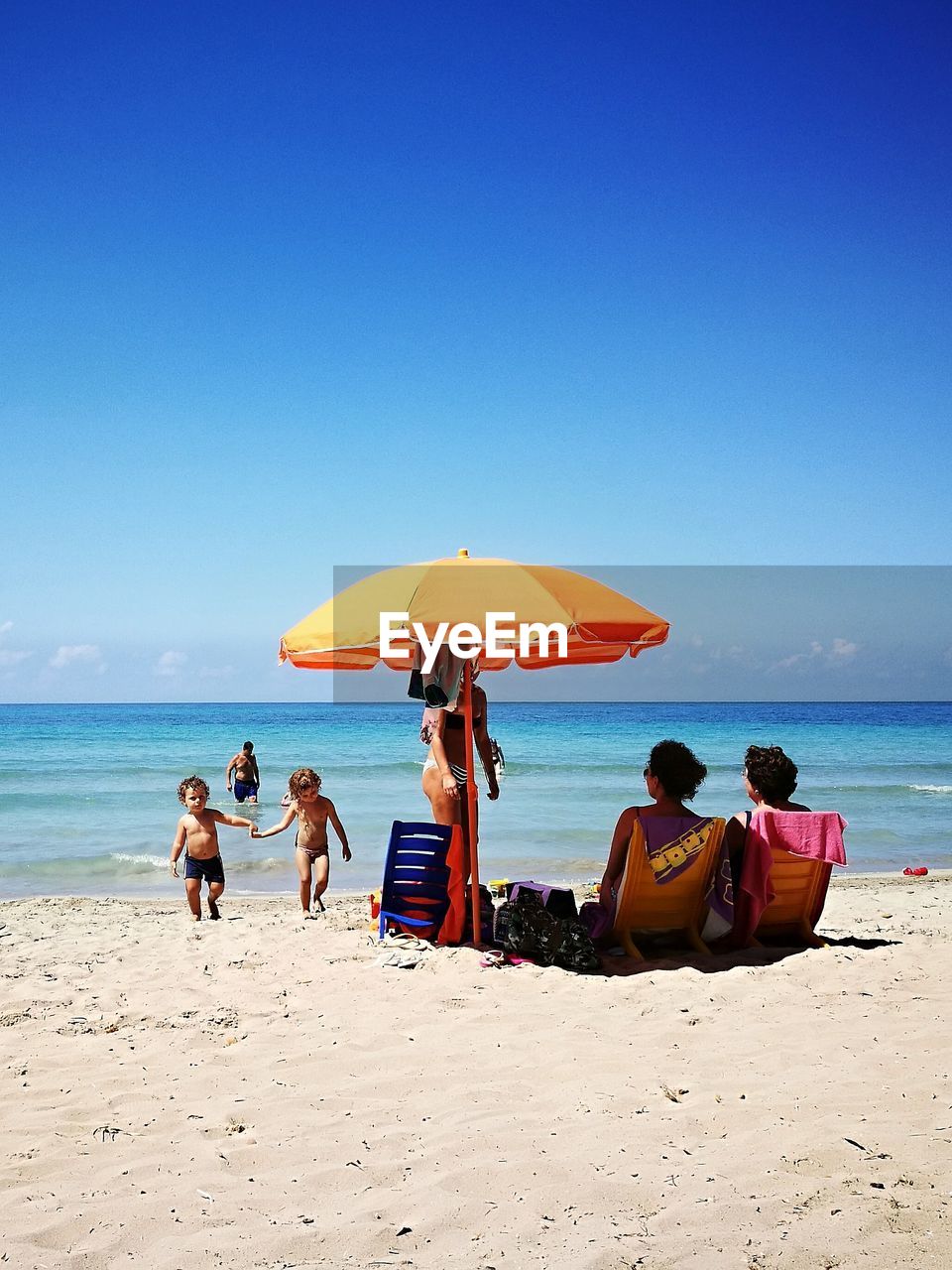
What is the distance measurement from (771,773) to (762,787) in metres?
0.10

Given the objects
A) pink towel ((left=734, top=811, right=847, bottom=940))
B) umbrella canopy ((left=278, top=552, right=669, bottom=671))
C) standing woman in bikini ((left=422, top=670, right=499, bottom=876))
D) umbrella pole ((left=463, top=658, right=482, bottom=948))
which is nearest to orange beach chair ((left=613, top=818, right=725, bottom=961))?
pink towel ((left=734, top=811, right=847, bottom=940))

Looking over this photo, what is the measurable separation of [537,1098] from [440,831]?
2258mm

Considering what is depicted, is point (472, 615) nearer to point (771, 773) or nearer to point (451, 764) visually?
point (451, 764)

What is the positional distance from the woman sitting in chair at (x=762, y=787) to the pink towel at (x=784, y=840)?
0.08m

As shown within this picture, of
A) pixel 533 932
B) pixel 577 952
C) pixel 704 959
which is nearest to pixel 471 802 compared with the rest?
pixel 533 932

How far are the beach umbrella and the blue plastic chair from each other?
0.15 m

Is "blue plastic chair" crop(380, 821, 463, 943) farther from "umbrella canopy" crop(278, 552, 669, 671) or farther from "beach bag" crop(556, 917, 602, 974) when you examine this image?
"umbrella canopy" crop(278, 552, 669, 671)

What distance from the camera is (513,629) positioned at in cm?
506

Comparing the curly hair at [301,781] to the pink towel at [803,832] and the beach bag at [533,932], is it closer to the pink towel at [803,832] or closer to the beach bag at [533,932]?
the beach bag at [533,932]

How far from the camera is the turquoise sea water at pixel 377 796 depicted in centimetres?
1120

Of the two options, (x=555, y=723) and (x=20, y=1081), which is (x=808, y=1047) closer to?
(x=20, y=1081)

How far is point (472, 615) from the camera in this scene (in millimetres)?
4934

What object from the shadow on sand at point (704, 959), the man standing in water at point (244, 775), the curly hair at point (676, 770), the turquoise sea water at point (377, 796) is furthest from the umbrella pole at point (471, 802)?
the man standing in water at point (244, 775)

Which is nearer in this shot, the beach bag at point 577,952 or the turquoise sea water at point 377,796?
the beach bag at point 577,952
